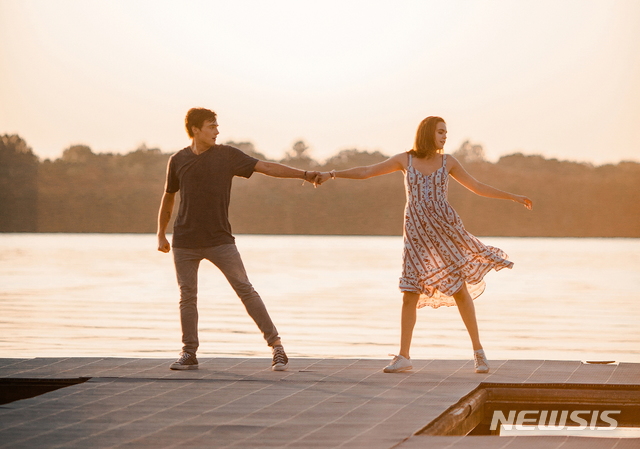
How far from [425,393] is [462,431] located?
446 mm

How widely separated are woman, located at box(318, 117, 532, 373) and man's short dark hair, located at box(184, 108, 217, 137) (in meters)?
1.04

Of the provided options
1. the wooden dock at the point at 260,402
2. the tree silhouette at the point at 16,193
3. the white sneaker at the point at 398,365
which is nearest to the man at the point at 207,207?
the wooden dock at the point at 260,402

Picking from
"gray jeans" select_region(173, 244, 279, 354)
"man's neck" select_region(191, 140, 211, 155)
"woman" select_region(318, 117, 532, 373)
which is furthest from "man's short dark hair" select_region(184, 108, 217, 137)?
"woman" select_region(318, 117, 532, 373)

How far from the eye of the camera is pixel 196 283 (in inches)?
282

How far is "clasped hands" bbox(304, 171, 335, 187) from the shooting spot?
7.14m

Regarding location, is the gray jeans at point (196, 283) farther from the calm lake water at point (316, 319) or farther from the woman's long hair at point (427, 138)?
the calm lake water at point (316, 319)

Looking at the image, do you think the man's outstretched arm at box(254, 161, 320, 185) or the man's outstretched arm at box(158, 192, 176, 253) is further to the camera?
the man's outstretched arm at box(158, 192, 176, 253)

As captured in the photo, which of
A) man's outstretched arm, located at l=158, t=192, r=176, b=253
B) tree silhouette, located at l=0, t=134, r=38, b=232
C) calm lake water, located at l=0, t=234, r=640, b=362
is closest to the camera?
man's outstretched arm, located at l=158, t=192, r=176, b=253

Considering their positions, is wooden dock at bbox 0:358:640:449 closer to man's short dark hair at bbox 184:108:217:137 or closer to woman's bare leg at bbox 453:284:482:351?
woman's bare leg at bbox 453:284:482:351

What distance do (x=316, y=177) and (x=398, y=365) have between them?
4.84 feet

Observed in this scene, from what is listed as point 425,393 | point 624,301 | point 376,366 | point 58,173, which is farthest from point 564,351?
point 58,173

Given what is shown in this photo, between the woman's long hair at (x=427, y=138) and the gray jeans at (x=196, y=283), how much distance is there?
1.49 m

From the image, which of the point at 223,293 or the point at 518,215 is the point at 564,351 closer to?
the point at 223,293

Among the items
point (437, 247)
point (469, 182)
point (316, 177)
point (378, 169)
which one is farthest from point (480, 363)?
point (316, 177)
